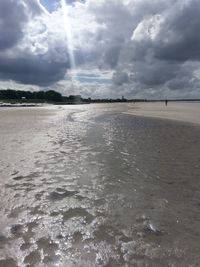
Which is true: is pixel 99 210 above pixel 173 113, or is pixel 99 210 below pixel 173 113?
above

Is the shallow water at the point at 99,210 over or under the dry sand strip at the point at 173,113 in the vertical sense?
over

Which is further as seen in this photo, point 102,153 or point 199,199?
point 102,153

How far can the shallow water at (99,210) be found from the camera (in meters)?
4.79

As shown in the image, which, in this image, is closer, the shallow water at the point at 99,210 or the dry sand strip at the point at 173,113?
the shallow water at the point at 99,210

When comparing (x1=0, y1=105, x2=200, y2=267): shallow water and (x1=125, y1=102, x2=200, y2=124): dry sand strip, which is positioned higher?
(x1=0, y1=105, x2=200, y2=267): shallow water

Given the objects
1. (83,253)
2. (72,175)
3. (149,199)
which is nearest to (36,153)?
(72,175)

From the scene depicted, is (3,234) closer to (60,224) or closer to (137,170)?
(60,224)

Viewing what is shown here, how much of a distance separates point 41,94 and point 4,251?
185 meters

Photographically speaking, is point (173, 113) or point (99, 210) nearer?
point (99, 210)

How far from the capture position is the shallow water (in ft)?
15.7

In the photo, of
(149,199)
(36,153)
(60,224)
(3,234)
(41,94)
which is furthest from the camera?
(41,94)

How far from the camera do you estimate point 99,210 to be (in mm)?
6594

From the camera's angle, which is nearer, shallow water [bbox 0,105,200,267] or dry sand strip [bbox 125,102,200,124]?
shallow water [bbox 0,105,200,267]

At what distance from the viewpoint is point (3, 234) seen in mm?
5379
